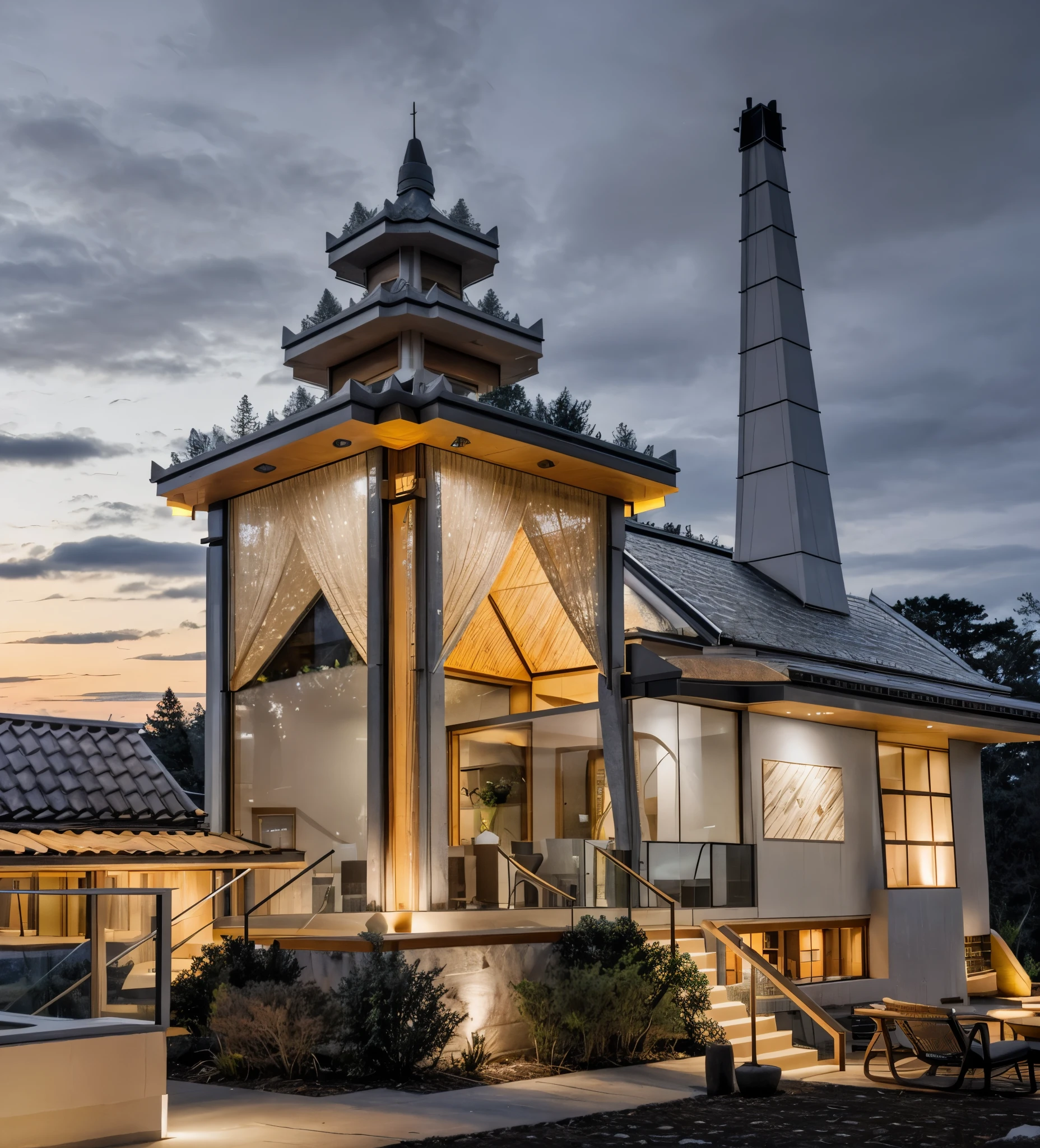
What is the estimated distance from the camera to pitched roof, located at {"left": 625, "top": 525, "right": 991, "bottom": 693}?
67.3 feet

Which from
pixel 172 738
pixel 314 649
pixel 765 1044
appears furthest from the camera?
pixel 172 738

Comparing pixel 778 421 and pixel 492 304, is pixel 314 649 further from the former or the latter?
pixel 492 304

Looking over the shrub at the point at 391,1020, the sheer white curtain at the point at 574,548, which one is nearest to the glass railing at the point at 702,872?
the sheer white curtain at the point at 574,548

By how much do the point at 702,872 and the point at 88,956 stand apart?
31.8ft

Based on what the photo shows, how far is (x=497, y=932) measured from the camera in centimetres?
1323

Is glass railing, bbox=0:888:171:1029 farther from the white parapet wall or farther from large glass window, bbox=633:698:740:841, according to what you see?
large glass window, bbox=633:698:740:841

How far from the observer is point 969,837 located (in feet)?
74.0

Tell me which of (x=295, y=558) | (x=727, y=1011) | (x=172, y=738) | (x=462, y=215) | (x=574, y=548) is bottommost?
(x=727, y=1011)

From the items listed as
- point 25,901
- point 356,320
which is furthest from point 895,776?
point 25,901

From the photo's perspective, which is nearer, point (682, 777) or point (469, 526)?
point (469, 526)

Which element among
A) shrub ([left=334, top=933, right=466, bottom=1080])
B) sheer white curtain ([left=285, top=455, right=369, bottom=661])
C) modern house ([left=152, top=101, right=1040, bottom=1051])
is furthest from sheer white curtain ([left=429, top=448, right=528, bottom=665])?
shrub ([left=334, top=933, right=466, bottom=1080])

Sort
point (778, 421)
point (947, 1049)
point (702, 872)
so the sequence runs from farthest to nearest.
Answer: point (778, 421) < point (702, 872) < point (947, 1049)

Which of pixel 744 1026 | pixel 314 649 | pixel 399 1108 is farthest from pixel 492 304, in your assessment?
pixel 399 1108

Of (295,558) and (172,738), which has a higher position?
(295,558)
